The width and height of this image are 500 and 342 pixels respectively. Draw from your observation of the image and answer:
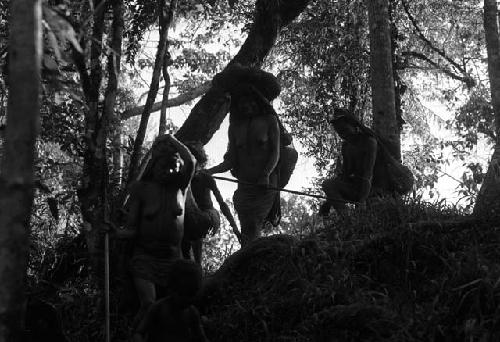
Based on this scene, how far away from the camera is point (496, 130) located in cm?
1086

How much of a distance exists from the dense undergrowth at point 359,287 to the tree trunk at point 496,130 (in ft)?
0.84

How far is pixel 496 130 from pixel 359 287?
188 inches

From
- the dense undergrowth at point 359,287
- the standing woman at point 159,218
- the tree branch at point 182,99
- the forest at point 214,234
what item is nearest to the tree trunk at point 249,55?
the forest at point 214,234

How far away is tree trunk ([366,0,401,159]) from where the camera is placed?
34.8 ft

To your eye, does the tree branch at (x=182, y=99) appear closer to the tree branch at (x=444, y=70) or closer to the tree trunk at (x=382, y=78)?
the tree branch at (x=444, y=70)

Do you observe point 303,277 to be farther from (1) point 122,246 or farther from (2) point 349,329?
(1) point 122,246

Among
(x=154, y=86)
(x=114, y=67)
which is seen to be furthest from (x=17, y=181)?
(x=154, y=86)

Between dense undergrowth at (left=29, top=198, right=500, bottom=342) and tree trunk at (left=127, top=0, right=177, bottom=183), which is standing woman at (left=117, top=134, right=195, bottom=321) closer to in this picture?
dense undergrowth at (left=29, top=198, right=500, bottom=342)

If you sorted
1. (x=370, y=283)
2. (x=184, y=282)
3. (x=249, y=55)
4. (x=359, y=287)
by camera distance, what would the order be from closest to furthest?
(x=184, y=282) < (x=359, y=287) < (x=370, y=283) < (x=249, y=55)

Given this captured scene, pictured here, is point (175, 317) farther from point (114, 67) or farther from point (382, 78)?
point (382, 78)

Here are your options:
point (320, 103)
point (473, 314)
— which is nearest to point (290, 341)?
point (473, 314)

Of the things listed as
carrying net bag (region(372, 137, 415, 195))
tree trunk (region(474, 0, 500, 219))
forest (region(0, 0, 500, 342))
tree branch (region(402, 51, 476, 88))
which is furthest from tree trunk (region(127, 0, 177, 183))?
tree branch (region(402, 51, 476, 88))

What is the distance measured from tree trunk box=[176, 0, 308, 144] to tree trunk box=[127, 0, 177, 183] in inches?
35.6

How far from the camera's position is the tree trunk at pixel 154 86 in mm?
9086
